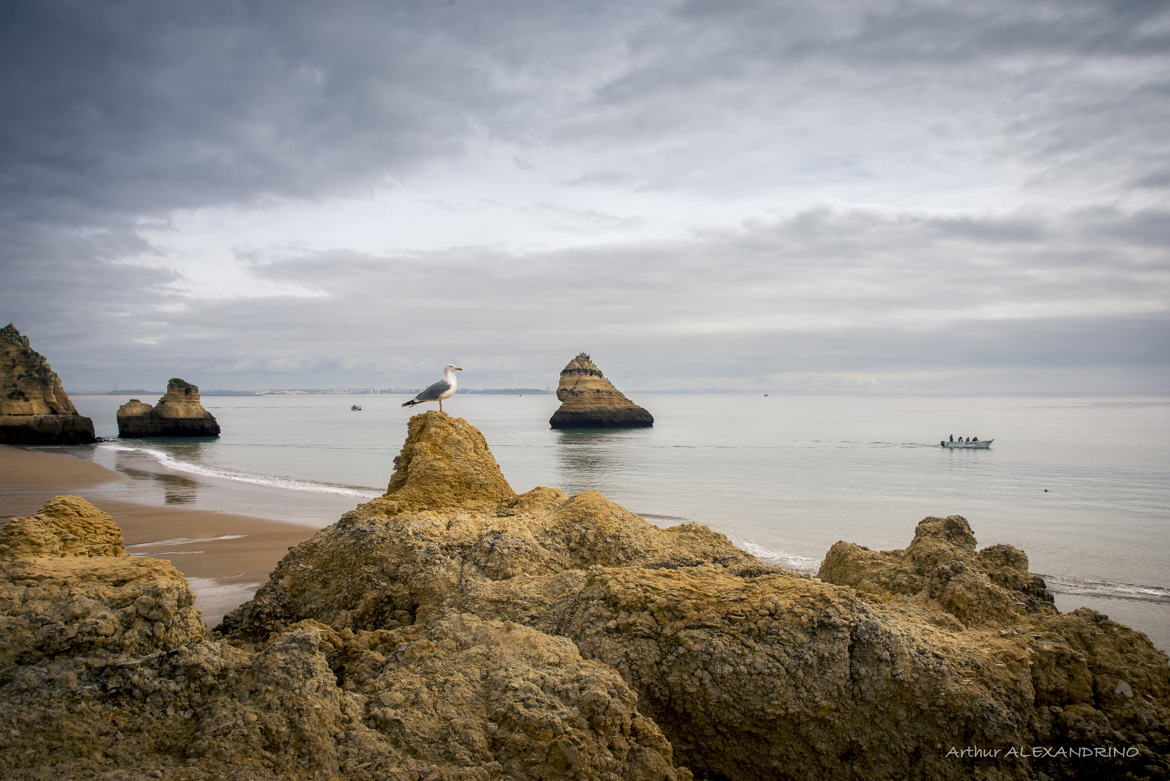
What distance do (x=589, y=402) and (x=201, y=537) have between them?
56.7 metres

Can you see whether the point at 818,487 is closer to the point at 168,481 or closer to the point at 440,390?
the point at 440,390

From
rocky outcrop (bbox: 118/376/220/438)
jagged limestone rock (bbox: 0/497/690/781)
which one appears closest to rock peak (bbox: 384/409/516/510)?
jagged limestone rock (bbox: 0/497/690/781)

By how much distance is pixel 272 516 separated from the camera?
682 inches

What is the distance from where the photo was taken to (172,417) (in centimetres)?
5506

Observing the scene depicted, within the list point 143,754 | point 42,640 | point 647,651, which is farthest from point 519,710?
point 42,640

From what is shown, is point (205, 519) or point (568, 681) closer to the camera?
point (568, 681)

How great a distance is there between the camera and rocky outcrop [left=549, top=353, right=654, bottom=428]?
69.6 metres

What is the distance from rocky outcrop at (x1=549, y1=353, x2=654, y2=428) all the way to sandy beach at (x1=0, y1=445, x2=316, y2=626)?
48.1 m

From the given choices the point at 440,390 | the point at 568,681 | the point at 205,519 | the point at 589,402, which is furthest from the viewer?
the point at 589,402

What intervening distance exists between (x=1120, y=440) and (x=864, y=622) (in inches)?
2355

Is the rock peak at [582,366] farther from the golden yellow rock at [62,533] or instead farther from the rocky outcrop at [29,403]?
the golden yellow rock at [62,533]

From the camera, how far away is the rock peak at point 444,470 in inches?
239

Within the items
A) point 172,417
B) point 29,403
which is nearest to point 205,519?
point 29,403

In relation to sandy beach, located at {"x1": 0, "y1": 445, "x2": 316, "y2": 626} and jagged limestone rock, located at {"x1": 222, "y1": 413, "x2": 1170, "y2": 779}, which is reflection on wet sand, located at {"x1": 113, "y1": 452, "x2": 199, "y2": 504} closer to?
sandy beach, located at {"x1": 0, "y1": 445, "x2": 316, "y2": 626}
